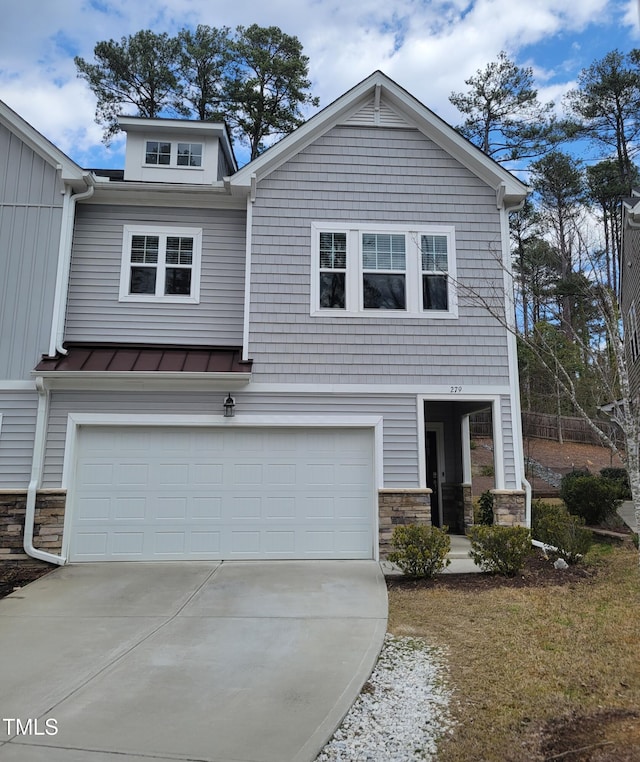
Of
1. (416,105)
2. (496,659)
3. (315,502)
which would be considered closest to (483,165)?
(416,105)

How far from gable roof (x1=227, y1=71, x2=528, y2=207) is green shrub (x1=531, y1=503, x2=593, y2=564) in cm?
555

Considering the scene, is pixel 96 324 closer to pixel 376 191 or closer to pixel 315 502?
pixel 315 502

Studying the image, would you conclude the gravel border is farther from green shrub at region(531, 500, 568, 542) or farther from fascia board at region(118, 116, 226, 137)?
fascia board at region(118, 116, 226, 137)

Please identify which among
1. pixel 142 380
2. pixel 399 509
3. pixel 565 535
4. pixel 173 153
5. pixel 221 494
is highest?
pixel 173 153

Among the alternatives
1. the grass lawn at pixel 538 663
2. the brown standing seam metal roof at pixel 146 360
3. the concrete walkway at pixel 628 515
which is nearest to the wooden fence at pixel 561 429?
the concrete walkway at pixel 628 515

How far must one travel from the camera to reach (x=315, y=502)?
8.87m

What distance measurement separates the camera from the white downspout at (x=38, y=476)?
822 cm

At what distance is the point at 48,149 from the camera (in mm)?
9180

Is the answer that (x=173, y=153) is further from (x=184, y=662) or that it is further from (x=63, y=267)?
(x=184, y=662)

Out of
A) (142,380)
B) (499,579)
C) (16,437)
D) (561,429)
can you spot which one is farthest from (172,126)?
(561,429)

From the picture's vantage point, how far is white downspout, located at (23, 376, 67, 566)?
8.22 meters

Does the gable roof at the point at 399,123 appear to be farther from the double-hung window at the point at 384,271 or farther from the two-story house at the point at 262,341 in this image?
the double-hung window at the point at 384,271

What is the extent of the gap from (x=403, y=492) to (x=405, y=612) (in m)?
2.92

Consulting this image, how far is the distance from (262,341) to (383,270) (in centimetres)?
249
